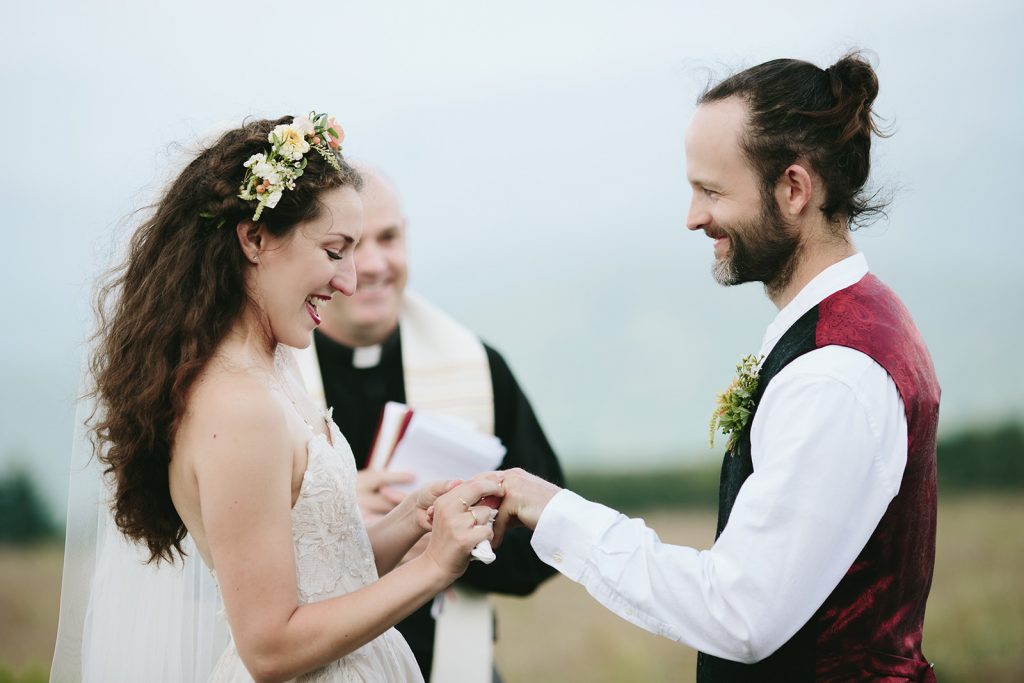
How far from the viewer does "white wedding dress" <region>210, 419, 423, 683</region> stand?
2111 mm

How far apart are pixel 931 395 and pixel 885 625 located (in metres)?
0.49

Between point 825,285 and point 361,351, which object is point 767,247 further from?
point 361,351

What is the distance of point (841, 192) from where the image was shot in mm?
2268

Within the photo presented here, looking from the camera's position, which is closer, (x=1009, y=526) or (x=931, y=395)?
(x=931, y=395)

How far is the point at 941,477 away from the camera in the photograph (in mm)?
7457

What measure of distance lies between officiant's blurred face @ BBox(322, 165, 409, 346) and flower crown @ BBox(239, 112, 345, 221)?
156cm

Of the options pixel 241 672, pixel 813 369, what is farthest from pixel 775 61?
pixel 241 672

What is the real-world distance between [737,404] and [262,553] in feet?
3.54

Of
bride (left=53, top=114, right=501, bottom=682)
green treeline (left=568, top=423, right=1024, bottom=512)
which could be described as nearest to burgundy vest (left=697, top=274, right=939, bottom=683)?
bride (left=53, top=114, right=501, bottom=682)

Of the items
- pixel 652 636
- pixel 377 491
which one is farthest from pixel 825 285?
pixel 652 636

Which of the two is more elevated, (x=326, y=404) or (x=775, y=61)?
(x=775, y=61)

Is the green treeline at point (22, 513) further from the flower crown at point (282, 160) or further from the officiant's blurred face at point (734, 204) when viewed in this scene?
the officiant's blurred face at point (734, 204)

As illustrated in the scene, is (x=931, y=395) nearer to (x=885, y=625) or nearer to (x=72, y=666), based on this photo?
(x=885, y=625)

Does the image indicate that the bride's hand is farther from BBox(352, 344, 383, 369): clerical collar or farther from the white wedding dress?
BBox(352, 344, 383, 369): clerical collar
